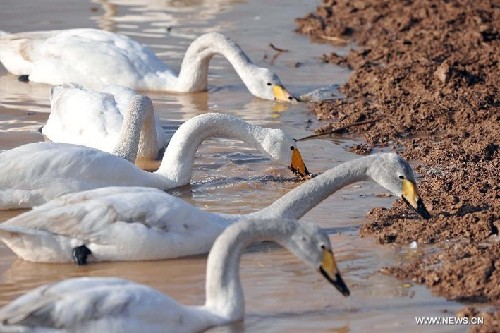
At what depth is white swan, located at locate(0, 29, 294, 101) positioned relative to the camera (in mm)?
13188

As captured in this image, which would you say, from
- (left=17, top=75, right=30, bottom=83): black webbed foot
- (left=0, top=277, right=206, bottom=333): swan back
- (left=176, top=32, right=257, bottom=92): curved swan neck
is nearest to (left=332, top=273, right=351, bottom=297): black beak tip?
(left=0, top=277, right=206, bottom=333): swan back

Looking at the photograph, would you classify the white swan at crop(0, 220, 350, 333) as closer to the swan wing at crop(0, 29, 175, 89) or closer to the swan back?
the swan back

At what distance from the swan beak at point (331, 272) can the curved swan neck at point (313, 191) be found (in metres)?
1.36

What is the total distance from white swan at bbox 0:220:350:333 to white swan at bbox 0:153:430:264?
1012 millimetres

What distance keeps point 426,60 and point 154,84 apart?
2.65 metres

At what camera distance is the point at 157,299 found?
647cm

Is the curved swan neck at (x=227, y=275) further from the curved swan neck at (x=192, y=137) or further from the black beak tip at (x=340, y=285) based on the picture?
the curved swan neck at (x=192, y=137)

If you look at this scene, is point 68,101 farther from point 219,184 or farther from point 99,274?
point 99,274

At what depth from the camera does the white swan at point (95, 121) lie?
10.7m

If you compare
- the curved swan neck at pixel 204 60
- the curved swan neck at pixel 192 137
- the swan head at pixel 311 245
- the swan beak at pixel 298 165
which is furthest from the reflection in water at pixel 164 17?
the swan head at pixel 311 245

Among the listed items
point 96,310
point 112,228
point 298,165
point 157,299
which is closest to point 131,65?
point 298,165

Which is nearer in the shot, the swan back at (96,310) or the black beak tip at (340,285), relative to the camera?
the swan back at (96,310)

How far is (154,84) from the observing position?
13398 millimetres

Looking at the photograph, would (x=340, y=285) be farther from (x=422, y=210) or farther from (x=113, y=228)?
(x=422, y=210)
